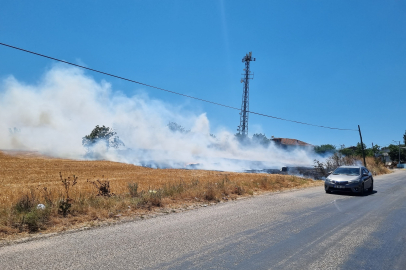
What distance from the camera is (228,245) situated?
552cm

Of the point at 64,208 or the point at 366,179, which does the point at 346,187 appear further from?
the point at 64,208

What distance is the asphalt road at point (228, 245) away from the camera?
4570 millimetres

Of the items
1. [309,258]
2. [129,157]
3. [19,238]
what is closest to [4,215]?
[19,238]

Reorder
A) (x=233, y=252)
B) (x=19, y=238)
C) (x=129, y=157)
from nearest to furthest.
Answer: (x=233, y=252), (x=19, y=238), (x=129, y=157)

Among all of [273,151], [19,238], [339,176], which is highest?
[273,151]

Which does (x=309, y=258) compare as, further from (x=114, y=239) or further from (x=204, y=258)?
(x=114, y=239)

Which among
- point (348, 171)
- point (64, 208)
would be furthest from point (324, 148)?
point (64, 208)

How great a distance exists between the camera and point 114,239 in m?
5.90

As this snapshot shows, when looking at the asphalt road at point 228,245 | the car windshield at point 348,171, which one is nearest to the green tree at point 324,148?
the car windshield at point 348,171

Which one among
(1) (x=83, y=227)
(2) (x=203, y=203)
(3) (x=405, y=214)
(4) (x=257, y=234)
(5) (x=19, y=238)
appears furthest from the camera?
(2) (x=203, y=203)

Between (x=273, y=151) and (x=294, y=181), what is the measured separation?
41059 millimetres

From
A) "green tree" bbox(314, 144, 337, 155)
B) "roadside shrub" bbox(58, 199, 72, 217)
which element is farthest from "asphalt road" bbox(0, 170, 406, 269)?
"green tree" bbox(314, 144, 337, 155)

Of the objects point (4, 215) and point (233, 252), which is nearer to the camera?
point (233, 252)

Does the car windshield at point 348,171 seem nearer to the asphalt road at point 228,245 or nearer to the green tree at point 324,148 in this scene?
the asphalt road at point 228,245
